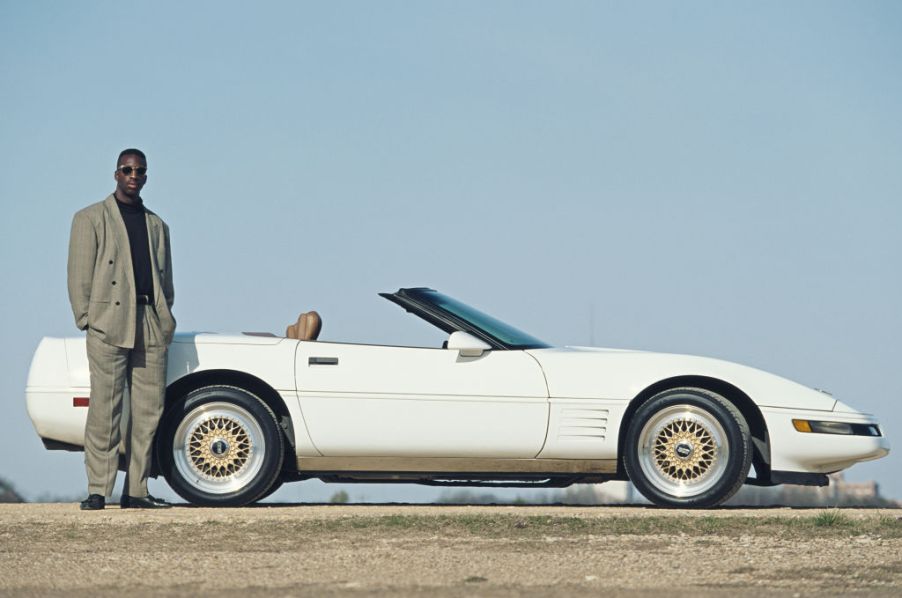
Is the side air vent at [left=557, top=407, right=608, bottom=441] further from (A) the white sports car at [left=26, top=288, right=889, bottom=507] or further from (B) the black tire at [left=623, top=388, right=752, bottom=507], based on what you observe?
(B) the black tire at [left=623, top=388, right=752, bottom=507]

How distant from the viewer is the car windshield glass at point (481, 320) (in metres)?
9.09

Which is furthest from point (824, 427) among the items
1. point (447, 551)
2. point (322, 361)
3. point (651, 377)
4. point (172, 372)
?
point (172, 372)

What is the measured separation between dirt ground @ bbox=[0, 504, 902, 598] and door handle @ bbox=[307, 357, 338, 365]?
3.06ft

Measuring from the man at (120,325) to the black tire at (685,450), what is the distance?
3.09 m

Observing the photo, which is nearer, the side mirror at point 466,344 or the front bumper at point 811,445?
the front bumper at point 811,445

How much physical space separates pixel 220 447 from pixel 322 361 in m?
0.85

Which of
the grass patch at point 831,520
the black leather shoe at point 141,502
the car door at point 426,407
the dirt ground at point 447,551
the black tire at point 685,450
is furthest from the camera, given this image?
the black leather shoe at point 141,502

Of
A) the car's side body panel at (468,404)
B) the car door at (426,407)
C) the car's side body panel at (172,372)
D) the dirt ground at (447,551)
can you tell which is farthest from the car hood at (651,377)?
the car's side body panel at (172,372)

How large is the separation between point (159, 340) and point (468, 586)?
3.72 m

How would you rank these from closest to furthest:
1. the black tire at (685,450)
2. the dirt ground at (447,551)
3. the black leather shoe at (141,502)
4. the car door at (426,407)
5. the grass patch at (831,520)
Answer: the dirt ground at (447,551) → the grass patch at (831,520) → the black tire at (685,450) → the car door at (426,407) → the black leather shoe at (141,502)

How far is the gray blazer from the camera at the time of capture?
8.69m

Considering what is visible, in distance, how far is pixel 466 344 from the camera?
8.78m

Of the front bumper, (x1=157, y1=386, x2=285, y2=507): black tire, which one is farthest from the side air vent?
(x1=157, y1=386, x2=285, y2=507): black tire

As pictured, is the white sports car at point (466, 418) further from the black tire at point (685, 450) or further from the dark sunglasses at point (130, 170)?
the dark sunglasses at point (130, 170)
